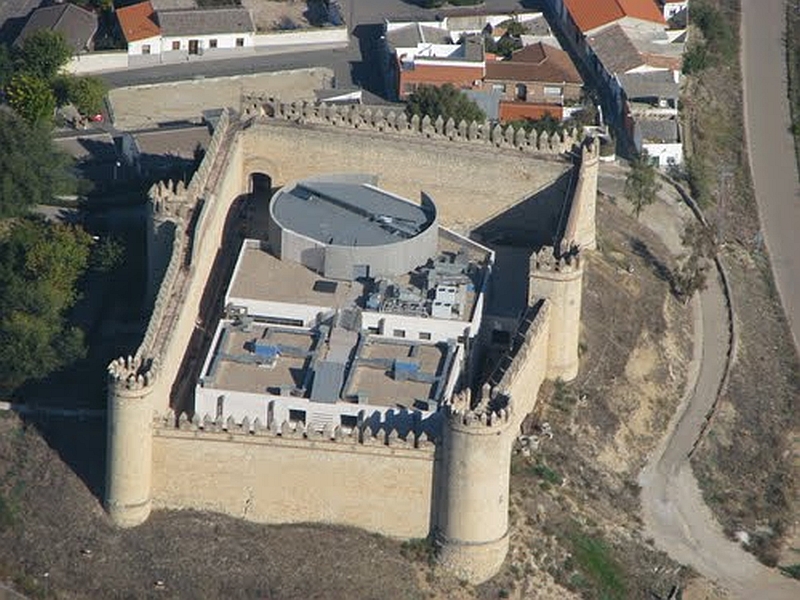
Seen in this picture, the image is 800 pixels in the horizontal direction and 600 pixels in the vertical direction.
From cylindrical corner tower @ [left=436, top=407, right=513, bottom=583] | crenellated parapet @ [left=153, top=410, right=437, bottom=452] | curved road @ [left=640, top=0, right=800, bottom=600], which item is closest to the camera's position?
cylindrical corner tower @ [left=436, top=407, right=513, bottom=583]

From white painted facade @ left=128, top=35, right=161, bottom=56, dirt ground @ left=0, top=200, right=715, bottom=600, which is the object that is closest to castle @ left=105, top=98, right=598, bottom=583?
dirt ground @ left=0, top=200, right=715, bottom=600

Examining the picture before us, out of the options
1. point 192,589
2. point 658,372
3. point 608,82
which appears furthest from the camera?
point 608,82

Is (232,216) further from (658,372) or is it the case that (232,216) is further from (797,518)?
(797,518)

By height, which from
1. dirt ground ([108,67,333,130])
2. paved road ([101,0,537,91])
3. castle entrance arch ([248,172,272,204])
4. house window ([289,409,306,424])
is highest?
castle entrance arch ([248,172,272,204])

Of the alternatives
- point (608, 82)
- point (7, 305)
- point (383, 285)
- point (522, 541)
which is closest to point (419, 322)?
point (383, 285)

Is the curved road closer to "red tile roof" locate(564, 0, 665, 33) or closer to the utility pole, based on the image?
the utility pole

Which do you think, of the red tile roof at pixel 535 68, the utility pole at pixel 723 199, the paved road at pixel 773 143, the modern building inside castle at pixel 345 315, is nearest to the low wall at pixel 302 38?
the red tile roof at pixel 535 68

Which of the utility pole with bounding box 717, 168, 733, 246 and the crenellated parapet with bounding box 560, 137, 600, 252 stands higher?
the crenellated parapet with bounding box 560, 137, 600, 252

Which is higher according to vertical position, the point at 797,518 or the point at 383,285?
the point at 383,285
